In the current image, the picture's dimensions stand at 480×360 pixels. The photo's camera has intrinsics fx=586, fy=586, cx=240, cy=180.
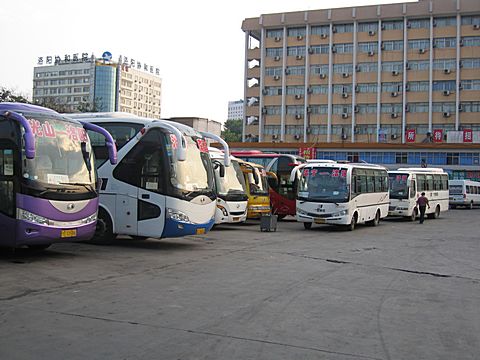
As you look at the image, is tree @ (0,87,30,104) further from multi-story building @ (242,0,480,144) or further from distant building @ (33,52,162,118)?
distant building @ (33,52,162,118)

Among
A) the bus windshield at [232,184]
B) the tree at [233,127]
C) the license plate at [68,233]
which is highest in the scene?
the tree at [233,127]

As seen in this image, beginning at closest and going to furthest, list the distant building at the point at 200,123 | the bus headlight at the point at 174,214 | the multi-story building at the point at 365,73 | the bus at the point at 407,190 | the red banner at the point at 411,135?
the bus headlight at the point at 174,214
the distant building at the point at 200,123
the bus at the point at 407,190
the red banner at the point at 411,135
the multi-story building at the point at 365,73

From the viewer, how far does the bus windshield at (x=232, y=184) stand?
68.5 feet

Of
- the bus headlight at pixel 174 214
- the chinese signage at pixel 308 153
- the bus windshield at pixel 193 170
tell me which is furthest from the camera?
the chinese signage at pixel 308 153

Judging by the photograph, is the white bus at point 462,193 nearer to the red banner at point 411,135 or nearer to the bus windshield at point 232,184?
the red banner at point 411,135

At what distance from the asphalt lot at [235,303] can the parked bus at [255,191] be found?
8428mm

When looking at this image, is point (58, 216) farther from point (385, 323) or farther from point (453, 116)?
point (453, 116)

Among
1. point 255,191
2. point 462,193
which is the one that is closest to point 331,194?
point 255,191

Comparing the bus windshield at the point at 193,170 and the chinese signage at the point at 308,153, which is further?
the chinese signage at the point at 308,153

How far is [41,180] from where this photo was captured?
449 inches

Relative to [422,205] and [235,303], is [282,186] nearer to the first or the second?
[422,205]

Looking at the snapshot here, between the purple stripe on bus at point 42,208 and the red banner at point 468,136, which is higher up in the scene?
the red banner at point 468,136

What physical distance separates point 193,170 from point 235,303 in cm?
691

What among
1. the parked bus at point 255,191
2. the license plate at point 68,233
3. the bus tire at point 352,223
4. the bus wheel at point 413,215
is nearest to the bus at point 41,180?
the license plate at point 68,233
